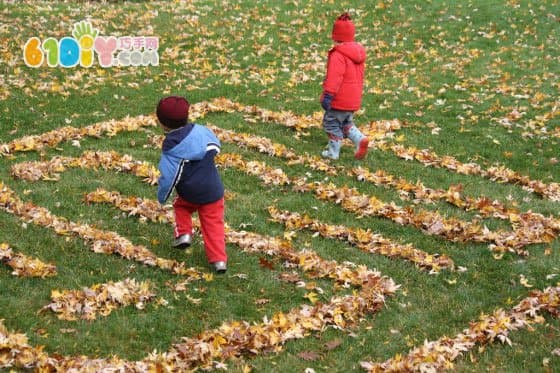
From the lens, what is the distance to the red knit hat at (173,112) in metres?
6.72

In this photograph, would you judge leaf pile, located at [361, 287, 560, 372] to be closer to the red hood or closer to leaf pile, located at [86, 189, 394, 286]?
leaf pile, located at [86, 189, 394, 286]

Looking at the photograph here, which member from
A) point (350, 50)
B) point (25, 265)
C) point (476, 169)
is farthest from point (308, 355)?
point (476, 169)

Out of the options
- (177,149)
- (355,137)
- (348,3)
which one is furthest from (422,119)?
(348,3)

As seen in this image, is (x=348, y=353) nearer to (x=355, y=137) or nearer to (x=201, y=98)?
(x=355, y=137)

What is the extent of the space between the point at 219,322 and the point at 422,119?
8443mm

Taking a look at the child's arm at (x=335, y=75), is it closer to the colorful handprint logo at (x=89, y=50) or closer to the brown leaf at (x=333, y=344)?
the brown leaf at (x=333, y=344)

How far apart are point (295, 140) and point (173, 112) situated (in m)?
5.49

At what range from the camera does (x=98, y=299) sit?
21.2 ft

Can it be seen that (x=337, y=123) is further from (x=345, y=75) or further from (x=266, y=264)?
(x=266, y=264)

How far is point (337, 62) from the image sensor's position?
1062cm

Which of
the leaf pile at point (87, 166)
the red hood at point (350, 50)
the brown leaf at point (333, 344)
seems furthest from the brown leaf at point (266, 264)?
the red hood at point (350, 50)

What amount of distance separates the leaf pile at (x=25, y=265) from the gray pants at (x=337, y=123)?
5398 millimetres

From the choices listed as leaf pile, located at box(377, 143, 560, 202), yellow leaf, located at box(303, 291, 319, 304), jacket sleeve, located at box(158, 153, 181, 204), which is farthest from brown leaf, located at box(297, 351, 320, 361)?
leaf pile, located at box(377, 143, 560, 202)

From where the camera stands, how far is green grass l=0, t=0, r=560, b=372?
6.25m
